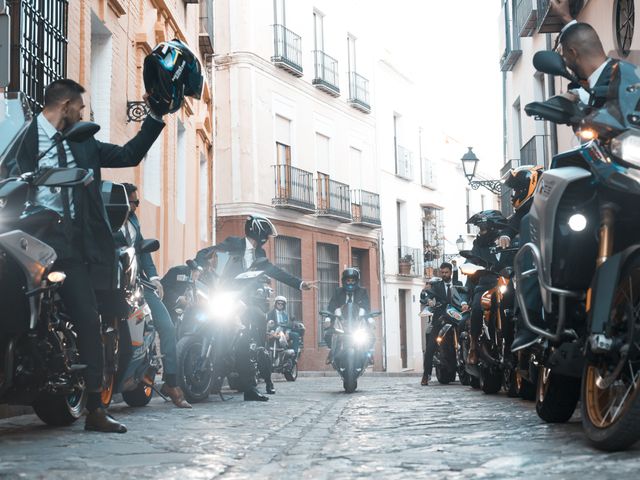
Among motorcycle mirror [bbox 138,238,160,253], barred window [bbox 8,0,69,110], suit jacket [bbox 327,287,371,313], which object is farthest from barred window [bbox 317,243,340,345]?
motorcycle mirror [bbox 138,238,160,253]

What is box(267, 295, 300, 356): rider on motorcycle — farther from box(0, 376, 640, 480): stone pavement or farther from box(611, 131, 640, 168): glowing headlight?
box(611, 131, 640, 168): glowing headlight

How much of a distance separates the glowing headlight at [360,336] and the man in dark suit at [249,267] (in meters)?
1.79

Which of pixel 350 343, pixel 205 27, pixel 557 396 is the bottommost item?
pixel 557 396

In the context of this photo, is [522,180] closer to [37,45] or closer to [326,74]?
[37,45]

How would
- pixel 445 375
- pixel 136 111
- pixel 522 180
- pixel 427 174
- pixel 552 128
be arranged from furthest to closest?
pixel 427 174 → pixel 552 128 → pixel 445 375 → pixel 136 111 → pixel 522 180

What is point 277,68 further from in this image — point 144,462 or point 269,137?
point 144,462

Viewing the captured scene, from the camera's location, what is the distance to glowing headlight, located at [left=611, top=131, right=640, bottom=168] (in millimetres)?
4242

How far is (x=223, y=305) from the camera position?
9.67 meters

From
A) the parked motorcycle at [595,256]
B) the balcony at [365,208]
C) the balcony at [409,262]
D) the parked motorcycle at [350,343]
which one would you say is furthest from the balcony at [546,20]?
the balcony at [409,262]

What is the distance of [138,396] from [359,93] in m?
25.7

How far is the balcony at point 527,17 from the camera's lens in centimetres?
1764

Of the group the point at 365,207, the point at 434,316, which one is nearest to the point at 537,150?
the point at 434,316

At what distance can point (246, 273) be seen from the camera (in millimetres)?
10023

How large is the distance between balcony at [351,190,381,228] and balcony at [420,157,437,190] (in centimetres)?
562
